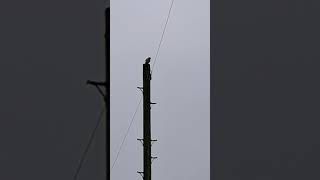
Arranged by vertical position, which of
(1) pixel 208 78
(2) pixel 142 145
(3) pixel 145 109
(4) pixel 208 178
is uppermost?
(1) pixel 208 78

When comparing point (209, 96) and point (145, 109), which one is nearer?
point (145, 109)

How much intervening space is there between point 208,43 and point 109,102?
75.9 inches

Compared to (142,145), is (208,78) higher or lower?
higher

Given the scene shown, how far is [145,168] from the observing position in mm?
6957

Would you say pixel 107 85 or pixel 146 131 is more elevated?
pixel 107 85

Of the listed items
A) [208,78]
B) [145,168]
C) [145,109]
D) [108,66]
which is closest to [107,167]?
[145,168]
